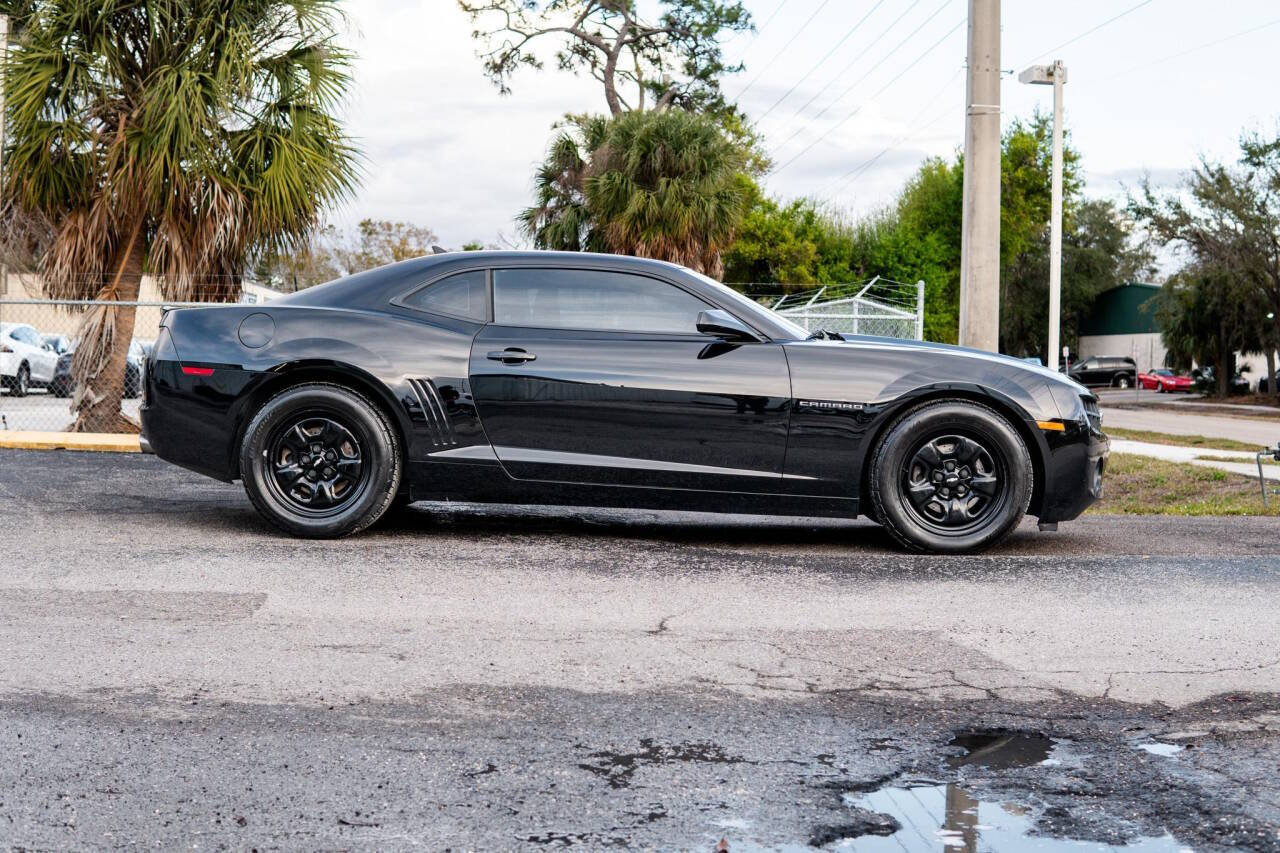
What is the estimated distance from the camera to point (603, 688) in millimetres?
3846

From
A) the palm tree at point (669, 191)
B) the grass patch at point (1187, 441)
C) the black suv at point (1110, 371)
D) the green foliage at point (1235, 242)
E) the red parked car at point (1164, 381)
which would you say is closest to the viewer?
the grass patch at point (1187, 441)

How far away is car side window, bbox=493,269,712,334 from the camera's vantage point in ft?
21.0

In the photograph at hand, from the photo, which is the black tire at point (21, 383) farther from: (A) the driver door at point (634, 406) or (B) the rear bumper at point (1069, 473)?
(B) the rear bumper at point (1069, 473)

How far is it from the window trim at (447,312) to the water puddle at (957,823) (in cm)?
377

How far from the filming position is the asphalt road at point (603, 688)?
284 cm

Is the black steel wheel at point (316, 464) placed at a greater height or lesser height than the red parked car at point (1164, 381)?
lesser

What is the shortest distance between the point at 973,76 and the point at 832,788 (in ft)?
28.3

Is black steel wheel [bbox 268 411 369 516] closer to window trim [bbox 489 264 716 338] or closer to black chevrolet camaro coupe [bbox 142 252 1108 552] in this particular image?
black chevrolet camaro coupe [bbox 142 252 1108 552]

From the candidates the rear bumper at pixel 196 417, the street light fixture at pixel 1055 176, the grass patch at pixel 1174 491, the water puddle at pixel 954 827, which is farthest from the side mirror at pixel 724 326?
the street light fixture at pixel 1055 176

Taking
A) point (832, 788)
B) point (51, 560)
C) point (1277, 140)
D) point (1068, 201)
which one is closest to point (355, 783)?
point (832, 788)

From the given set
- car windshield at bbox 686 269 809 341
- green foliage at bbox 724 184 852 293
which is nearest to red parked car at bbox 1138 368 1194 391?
green foliage at bbox 724 184 852 293

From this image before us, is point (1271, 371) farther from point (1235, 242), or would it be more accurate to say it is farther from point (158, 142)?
point (158, 142)

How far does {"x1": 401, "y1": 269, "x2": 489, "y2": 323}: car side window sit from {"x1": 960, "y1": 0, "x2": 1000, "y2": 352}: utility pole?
5180 millimetres

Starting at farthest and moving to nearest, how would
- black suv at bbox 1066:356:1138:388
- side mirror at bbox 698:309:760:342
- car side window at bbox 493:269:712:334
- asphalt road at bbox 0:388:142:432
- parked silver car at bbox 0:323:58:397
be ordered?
black suv at bbox 1066:356:1138:388, parked silver car at bbox 0:323:58:397, asphalt road at bbox 0:388:142:432, car side window at bbox 493:269:712:334, side mirror at bbox 698:309:760:342
